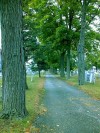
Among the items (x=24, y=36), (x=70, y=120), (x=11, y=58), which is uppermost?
(x=24, y=36)

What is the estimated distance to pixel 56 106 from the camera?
13367mm

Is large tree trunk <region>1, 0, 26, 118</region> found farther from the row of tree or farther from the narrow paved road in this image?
the narrow paved road

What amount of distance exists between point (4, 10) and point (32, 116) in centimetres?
360

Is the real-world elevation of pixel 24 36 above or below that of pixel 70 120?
above

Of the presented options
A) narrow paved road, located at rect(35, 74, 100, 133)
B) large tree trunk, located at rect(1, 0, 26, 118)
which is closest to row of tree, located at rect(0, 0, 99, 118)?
large tree trunk, located at rect(1, 0, 26, 118)

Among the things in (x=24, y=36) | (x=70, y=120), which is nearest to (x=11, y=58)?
(x=70, y=120)

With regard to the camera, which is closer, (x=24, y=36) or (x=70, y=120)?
(x=70, y=120)

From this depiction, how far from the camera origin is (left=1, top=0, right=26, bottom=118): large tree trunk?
9922mm

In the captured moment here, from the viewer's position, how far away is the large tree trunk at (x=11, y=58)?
32.6 ft

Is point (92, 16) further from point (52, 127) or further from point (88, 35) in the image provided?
point (52, 127)

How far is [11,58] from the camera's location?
32.6ft

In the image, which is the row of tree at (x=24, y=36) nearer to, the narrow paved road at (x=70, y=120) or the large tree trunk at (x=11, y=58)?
the large tree trunk at (x=11, y=58)

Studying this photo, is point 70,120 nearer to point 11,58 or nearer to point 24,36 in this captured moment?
point 11,58

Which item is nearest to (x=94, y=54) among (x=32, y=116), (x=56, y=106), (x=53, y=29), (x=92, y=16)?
(x=53, y=29)
